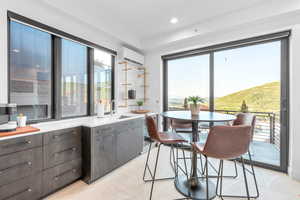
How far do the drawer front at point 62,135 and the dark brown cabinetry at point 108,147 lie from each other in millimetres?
112

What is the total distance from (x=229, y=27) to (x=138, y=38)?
2.03 m

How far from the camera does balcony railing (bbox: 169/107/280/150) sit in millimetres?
2535

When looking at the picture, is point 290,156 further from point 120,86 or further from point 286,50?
point 120,86

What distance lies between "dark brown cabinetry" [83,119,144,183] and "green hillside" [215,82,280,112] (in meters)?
1.87

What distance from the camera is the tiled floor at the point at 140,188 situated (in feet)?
5.82

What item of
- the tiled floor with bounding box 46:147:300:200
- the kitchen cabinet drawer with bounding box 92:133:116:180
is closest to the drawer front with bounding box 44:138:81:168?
the kitchen cabinet drawer with bounding box 92:133:116:180

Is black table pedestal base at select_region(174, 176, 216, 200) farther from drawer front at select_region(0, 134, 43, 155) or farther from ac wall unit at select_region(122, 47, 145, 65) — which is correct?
ac wall unit at select_region(122, 47, 145, 65)

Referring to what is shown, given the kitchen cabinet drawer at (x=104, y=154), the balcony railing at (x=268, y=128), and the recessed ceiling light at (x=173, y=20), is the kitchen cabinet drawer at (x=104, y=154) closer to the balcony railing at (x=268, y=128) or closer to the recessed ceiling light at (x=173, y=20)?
the recessed ceiling light at (x=173, y=20)

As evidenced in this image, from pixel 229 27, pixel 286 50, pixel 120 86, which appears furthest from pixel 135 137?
pixel 286 50

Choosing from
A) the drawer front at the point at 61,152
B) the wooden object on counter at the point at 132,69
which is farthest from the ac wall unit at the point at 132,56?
the drawer front at the point at 61,152

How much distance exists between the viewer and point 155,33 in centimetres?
339

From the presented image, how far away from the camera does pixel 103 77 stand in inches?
127

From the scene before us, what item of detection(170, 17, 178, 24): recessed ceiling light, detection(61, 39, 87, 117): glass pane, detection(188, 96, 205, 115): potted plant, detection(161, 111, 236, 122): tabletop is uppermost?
detection(170, 17, 178, 24): recessed ceiling light

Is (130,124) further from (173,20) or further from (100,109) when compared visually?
(173,20)
